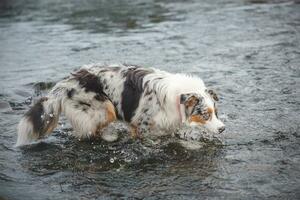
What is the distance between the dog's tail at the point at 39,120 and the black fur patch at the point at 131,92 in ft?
2.98

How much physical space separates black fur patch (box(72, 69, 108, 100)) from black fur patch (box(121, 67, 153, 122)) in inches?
11.3

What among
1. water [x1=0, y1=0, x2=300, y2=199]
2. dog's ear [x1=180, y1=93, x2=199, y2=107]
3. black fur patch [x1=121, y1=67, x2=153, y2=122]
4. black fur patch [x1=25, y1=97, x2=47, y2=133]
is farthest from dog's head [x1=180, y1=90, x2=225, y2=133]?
black fur patch [x1=25, y1=97, x2=47, y2=133]

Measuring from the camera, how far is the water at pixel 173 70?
5.42 metres

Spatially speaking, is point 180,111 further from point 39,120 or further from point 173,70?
point 173,70

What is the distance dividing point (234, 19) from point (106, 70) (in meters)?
9.35

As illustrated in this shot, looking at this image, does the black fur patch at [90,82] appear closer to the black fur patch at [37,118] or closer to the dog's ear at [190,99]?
the black fur patch at [37,118]

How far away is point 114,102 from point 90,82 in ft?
1.45

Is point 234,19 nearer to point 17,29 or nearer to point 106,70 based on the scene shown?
point 17,29

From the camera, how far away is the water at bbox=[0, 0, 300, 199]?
5.42m

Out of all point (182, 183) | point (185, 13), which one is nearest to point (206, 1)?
point (185, 13)

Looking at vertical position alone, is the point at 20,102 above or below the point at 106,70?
below

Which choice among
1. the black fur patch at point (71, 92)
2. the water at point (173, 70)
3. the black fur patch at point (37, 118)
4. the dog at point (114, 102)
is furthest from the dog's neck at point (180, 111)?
the black fur patch at point (37, 118)

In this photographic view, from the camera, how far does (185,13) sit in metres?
17.5

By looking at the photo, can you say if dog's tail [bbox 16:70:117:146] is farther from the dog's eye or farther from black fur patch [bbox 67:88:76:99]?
the dog's eye
